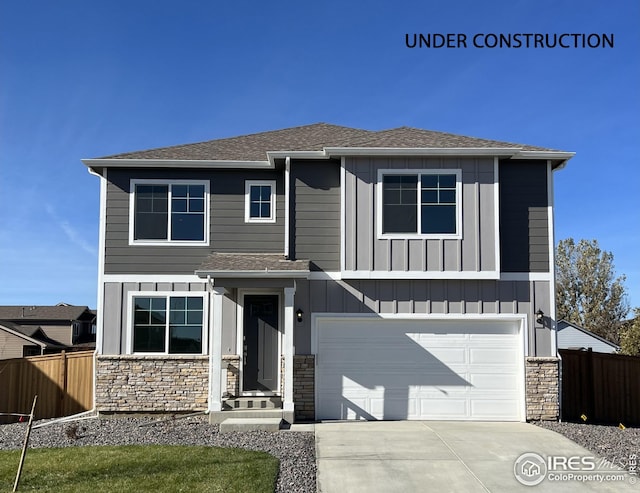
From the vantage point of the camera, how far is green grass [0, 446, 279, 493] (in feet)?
21.4

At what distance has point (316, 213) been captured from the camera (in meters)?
11.5

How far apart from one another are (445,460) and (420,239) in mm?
4429

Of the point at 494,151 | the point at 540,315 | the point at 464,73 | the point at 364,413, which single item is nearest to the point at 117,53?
the point at 464,73

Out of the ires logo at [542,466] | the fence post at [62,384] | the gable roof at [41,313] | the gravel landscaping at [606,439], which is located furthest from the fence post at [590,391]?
the gable roof at [41,313]

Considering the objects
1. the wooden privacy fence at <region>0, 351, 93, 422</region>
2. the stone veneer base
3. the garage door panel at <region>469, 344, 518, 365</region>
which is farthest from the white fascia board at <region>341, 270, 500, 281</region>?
the wooden privacy fence at <region>0, 351, 93, 422</region>

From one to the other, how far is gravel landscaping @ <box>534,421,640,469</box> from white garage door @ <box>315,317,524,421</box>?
0.96 meters

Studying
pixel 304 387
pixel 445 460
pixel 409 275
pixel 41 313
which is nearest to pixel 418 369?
pixel 409 275

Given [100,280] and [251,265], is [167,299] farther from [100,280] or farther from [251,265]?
[251,265]

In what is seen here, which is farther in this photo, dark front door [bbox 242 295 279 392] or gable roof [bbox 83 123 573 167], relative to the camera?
dark front door [bbox 242 295 279 392]

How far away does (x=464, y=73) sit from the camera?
38.7 feet

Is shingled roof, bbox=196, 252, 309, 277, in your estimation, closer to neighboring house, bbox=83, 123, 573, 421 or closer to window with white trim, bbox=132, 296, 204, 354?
neighboring house, bbox=83, 123, 573, 421

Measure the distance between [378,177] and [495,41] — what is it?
129 inches

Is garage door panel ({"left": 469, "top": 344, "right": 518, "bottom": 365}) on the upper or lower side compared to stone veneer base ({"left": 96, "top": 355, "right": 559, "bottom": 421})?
upper

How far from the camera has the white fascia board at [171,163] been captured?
1182 centimetres
